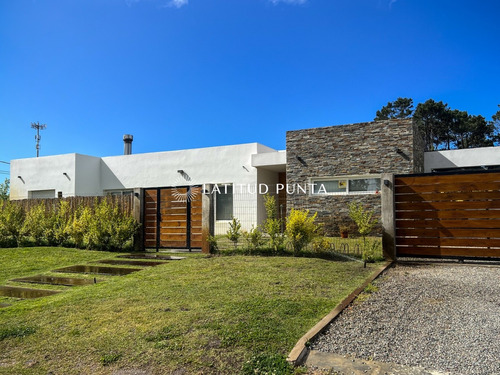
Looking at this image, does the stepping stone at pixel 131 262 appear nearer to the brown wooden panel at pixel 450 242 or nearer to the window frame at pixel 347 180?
the brown wooden panel at pixel 450 242

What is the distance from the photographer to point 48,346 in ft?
11.0

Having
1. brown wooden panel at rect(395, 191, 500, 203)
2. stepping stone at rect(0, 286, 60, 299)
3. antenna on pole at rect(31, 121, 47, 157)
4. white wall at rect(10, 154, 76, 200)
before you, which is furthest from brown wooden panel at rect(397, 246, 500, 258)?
antenna on pole at rect(31, 121, 47, 157)

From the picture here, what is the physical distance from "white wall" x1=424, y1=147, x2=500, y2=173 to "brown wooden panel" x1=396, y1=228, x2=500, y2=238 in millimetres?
7775

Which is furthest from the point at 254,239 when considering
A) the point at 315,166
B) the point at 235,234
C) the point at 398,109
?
the point at 398,109

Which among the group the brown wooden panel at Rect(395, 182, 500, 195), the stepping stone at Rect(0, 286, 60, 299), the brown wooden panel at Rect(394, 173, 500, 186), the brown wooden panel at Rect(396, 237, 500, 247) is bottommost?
the stepping stone at Rect(0, 286, 60, 299)

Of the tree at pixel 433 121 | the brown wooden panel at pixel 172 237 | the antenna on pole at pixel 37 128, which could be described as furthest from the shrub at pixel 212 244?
the antenna on pole at pixel 37 128

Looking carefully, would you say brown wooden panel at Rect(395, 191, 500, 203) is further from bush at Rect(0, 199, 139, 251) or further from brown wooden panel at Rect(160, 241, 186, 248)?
bush at Rect(0, 199, 139, 251)

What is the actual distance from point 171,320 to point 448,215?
6825 millimetres

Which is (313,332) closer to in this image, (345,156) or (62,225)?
(62,225)

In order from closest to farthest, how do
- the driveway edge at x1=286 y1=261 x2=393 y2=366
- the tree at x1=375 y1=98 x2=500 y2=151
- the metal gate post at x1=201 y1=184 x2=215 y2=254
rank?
the driveway edge at x1=286 y1=261 x2=393 y2=366, the metal gate post at x1=201 y1=184 x2=215 y2=254, the tree at x1=375 y1=98 x2=500 y2=151

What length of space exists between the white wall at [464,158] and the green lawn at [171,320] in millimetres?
10304

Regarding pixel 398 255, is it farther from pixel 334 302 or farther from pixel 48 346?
pixel 48 346

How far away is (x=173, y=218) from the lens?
10422 millimetres

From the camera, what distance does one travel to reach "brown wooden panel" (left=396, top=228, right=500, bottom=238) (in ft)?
24.6
